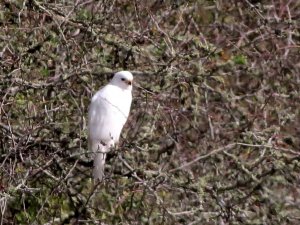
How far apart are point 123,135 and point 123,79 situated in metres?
0.50

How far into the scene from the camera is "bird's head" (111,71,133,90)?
18.7 feet

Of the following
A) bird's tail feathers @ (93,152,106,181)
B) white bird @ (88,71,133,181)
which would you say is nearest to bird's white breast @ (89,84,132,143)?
white bird @ (88,71,133,181)

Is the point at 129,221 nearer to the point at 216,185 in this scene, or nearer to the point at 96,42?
the point at 216,185

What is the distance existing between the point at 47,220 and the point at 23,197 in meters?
0.57

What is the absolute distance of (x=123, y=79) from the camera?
5.75 meters

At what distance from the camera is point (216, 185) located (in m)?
5.53

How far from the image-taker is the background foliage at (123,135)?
5.30 m

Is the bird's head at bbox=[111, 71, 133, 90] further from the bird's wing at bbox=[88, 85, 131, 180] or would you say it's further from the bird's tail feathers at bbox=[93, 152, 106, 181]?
the bird's tail feathers at bbox=[93, 152, 106, 181]

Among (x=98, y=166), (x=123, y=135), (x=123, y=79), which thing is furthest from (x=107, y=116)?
(x=98, y=166)

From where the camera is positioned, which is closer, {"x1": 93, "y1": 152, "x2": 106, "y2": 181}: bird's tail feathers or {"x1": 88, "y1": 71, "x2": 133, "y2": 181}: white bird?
{"x1": 93, "y1": 152, "x2": 106, "y2": 181}: bird's tail feathers

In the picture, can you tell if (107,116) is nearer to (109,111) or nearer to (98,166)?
(109,111)

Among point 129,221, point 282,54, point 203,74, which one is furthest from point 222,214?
point 282,54

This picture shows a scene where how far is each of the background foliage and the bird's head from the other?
67 millimetres

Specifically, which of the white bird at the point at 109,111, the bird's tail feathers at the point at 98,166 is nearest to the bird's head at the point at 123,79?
the white bird at the point at 109,111
